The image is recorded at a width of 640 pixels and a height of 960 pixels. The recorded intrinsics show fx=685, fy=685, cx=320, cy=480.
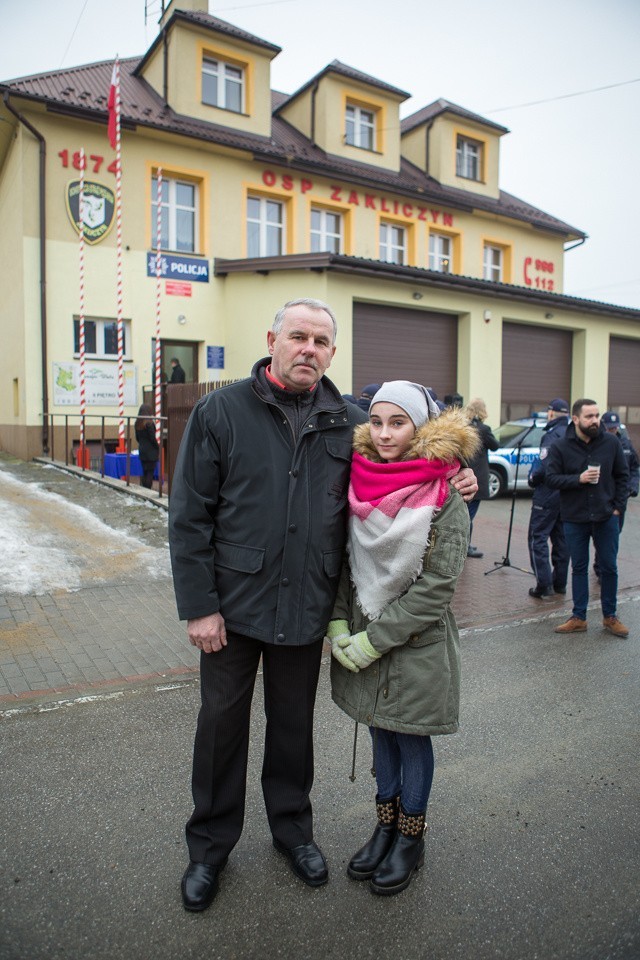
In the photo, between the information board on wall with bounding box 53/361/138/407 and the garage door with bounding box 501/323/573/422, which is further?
the garage door with bounding box 501/323/573/422

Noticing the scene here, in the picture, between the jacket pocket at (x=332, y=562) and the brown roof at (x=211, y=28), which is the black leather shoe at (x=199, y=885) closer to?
the jacket pocket at (x=332, y=562)

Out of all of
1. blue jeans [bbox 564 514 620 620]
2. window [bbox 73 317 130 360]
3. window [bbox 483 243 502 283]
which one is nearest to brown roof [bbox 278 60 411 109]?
window [bbox 483 243 502 283]

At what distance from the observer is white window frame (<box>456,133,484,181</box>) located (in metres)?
23.2

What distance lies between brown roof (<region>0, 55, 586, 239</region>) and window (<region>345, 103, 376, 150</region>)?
84cm

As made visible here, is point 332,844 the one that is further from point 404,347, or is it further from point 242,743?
point 404,347

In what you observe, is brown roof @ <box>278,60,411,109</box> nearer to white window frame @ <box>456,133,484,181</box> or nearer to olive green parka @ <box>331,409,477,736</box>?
white window frame @ <box>456,133,484,181</box>

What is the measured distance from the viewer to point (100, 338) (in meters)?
16.1

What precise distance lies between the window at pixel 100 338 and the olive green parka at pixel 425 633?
14.7 meters

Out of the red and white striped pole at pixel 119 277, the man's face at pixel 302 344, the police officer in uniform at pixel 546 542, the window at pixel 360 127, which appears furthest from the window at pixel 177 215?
the man's face at pixel 302 344

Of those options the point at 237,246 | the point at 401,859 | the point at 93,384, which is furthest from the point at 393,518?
the point at 237,246

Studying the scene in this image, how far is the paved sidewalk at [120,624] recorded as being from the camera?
4.50 meters

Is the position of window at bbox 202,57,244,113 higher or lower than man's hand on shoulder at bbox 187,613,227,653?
higher

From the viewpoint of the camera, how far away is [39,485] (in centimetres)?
1179

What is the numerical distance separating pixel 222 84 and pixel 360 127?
4.74 m
